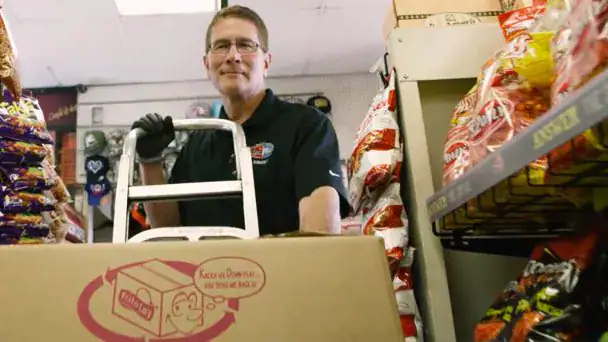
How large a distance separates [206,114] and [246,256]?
12.4ft

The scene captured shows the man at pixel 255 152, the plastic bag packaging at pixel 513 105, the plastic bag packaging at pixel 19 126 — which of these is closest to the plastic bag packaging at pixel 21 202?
the plastic bag packaging at pixel 19 126

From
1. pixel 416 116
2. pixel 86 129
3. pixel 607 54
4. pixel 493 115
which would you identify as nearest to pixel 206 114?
pixel 86 129

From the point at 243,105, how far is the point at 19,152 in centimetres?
65

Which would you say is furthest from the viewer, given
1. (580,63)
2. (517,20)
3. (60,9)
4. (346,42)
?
(346,42)

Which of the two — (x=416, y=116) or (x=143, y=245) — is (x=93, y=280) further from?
(x=416, y=116)

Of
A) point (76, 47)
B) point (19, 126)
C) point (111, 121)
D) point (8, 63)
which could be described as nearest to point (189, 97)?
point (111, 121)

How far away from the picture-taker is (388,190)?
4.17 feet

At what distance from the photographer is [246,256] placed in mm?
781

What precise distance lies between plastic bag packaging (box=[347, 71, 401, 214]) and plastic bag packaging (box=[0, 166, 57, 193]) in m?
0.95

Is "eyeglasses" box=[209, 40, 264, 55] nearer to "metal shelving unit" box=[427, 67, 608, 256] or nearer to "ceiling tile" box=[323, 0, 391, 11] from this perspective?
"metal shelving unit" box=[427, 67, 608, 256]

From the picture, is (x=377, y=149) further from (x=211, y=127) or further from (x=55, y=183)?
(x=55, y=183)

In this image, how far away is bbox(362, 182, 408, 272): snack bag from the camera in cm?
119

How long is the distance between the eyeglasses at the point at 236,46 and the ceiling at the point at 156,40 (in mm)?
2049

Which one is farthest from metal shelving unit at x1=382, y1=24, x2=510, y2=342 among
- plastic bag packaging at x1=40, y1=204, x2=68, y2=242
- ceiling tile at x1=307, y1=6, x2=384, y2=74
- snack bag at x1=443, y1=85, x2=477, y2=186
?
ceiling tile at x1=307, y1=6, x2=384, y2=74
